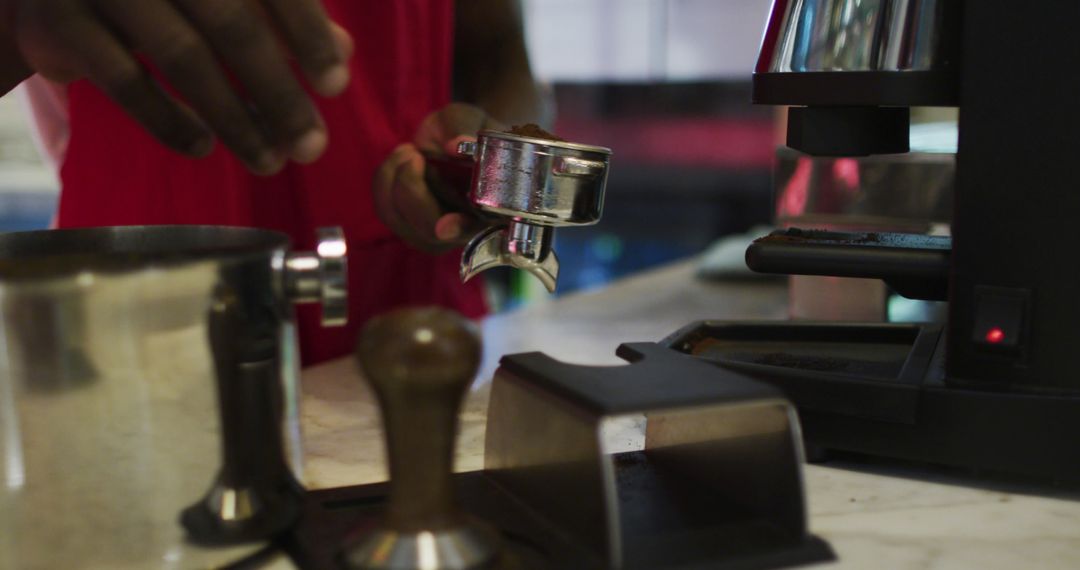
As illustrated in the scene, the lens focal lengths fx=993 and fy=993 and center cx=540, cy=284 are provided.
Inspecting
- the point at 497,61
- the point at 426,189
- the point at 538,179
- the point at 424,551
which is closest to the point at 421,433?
the point at 424,551

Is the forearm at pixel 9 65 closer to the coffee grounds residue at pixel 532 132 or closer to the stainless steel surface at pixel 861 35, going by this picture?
the coffee grounds residue at pixel 532 132

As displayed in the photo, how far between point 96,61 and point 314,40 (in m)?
0.12

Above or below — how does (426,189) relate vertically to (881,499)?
above

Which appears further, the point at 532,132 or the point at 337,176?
the point at 337,176

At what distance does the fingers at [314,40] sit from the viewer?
21.6 inches

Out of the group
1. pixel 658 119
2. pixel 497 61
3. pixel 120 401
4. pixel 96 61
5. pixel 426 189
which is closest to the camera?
pixel 120 401

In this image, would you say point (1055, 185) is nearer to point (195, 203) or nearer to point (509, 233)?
point (509, 233)

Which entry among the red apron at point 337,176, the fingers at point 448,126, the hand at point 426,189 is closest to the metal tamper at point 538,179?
the hand at point 426,189

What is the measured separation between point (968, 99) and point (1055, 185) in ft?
0.22

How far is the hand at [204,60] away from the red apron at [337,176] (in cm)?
44

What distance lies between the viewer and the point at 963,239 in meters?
0.56

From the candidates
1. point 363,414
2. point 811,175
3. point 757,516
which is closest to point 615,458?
point 757,516

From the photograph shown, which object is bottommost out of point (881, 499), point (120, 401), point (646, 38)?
point (881, 499)

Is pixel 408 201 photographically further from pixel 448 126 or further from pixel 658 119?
pixel 658 119
